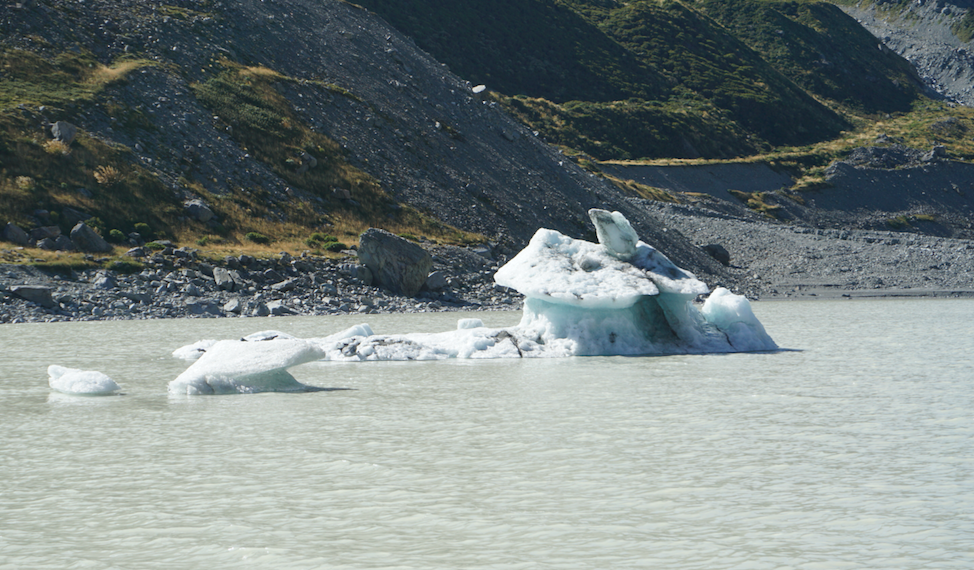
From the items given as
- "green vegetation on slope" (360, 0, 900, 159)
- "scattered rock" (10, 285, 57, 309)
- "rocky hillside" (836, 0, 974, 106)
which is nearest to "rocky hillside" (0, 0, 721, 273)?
"scattered rock" (10, 285, 57, 309)

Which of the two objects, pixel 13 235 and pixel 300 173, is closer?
pixel 13 235

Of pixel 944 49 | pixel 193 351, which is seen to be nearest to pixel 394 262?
pixel 193 351

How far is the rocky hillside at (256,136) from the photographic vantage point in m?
40.9

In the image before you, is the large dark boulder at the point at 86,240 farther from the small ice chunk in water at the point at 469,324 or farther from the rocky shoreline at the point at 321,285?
the small ice chunk in water at the point at 469,324

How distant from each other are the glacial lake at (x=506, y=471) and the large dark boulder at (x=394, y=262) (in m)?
21.0

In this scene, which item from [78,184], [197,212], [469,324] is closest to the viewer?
[469,324]

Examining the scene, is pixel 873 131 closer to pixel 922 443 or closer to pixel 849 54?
pixel 849 54

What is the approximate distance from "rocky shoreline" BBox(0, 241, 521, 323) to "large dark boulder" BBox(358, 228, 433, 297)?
453 millimetres

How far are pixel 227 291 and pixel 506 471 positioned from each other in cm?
2887

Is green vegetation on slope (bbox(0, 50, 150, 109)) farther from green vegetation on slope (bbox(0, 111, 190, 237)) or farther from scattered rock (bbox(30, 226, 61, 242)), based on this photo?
scattered rock (bbox(30, 226, 61, 242))

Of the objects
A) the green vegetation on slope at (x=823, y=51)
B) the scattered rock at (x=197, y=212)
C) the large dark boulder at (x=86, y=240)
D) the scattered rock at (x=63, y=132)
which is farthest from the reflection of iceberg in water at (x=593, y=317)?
the green vegetation on slope at (x=823, y=51)

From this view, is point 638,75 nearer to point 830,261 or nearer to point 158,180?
point 830,261

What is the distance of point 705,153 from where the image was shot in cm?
10856

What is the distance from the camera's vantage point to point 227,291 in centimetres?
3594
